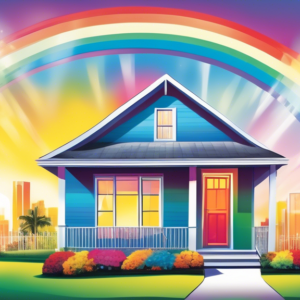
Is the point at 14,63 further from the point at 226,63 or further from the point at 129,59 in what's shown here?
the point at 226,63

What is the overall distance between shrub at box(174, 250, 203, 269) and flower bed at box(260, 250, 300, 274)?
1.70 m

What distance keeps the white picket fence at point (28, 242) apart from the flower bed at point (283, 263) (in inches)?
269

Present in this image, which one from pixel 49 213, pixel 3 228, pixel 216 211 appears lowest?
pixel 3 228

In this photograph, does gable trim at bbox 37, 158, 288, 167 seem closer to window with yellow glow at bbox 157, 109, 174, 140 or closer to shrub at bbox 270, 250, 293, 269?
window with yellow glow at bbox 157, 109, 174, 140

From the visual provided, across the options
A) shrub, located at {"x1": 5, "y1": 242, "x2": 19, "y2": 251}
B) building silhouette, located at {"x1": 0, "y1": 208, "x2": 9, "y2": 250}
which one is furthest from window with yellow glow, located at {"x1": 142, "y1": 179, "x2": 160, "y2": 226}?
building silhouette, located at {"x1": 0, "y1": 208, "x2": 9, "y2": 250}

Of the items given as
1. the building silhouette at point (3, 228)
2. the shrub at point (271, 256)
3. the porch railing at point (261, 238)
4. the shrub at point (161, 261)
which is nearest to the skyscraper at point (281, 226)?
the porch railing at point (261, 238)

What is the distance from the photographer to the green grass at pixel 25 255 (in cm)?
1311

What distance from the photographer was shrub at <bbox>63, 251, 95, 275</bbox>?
33.4ft

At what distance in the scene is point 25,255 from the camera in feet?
44.7

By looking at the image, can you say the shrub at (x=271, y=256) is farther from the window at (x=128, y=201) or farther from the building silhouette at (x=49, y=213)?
the building silhouette at (x=49, y=213)

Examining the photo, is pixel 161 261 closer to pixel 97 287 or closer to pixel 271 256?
pixel 97 287

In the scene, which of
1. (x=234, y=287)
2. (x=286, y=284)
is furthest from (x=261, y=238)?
(x=234, y=287)

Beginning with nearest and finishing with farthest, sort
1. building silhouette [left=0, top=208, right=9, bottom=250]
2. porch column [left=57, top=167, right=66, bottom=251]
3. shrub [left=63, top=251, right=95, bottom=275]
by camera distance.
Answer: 1. shrub [left=63, top=251, right=95, bottom=275]
2. porch column [left=57, top=167, right=66, bottom=251]
3. building silhouette [left=0, top=208, right=9, bottom=250]

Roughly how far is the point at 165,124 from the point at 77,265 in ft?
16.4
